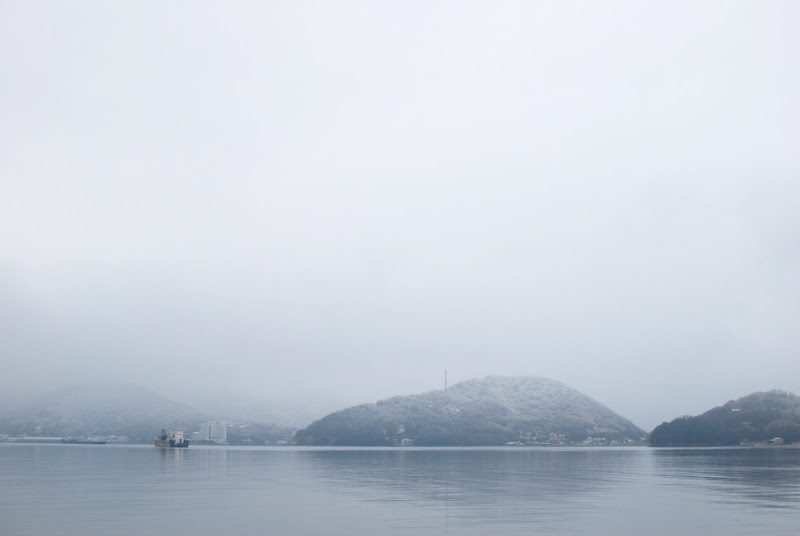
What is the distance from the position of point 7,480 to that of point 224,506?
36.8 meters

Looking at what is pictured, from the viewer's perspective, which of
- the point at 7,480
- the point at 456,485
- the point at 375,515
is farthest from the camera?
the point at 7,480

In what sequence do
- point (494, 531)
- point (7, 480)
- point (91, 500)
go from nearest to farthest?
point (494, 531) < point (91, 500) < point (7, 480)

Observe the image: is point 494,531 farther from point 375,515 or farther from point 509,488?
point 509,488

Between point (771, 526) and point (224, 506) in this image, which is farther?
point (224, 506)

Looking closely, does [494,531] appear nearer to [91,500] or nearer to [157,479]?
[91,500]

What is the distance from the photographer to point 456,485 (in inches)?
2657

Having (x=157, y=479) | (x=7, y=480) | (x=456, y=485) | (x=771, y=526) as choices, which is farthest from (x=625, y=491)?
(x=7, y=480)

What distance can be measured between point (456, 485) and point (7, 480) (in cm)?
4415

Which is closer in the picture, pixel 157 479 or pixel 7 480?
pixel 7 480

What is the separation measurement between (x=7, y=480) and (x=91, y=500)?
1084 inches

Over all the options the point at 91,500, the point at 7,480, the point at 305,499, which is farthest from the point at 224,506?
the point at 7,480

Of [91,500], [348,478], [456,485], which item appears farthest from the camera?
[348,478]

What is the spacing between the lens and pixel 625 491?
200 feet

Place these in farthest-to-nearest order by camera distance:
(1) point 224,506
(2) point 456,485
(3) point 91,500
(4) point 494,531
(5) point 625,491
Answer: (2) point 456,485, (5) point 625,491, (3) point 91,500, (1) point 224,506, (4) point 494,531
